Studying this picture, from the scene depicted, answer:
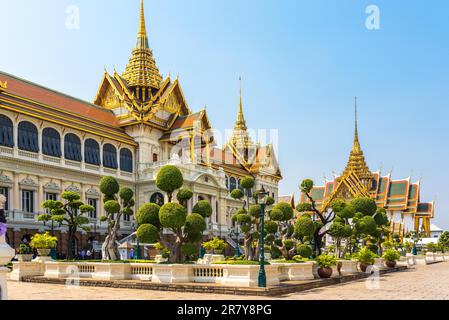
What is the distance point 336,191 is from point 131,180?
42.1 metres

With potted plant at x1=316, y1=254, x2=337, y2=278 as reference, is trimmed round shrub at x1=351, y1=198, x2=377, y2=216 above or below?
above

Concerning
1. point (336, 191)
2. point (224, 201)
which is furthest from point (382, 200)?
point (224, 201)

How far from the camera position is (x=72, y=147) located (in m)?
43.3

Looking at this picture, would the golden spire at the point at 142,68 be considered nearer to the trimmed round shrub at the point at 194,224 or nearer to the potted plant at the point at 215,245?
the potted plant at the point at 215,245

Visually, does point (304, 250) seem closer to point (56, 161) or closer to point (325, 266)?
point (325, 266)

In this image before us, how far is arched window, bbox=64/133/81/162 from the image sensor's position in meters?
42.8

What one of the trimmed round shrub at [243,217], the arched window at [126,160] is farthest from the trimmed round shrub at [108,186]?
the arched window at [126,160]

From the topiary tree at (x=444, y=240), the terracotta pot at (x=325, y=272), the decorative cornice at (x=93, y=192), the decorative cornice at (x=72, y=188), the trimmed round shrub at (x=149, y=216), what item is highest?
the decorative cornice at (x=72, y=188)

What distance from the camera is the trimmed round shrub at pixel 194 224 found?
70.5 ft

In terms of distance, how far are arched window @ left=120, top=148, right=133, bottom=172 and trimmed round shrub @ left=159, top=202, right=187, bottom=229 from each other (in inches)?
1126

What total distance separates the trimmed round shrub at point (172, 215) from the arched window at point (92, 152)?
2565cm

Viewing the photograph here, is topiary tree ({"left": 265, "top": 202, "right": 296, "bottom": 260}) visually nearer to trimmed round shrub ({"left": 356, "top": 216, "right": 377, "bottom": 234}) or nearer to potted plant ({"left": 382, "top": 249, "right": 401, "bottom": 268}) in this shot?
trimmed round shrub ({"left": 356, "top": 216, "right": 377, "bottom": 234})

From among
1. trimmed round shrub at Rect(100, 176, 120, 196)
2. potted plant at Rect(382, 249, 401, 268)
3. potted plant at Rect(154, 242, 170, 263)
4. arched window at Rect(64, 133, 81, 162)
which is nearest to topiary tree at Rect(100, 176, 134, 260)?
trimmed round shrub at Rect(100, 176, 120, 196)
